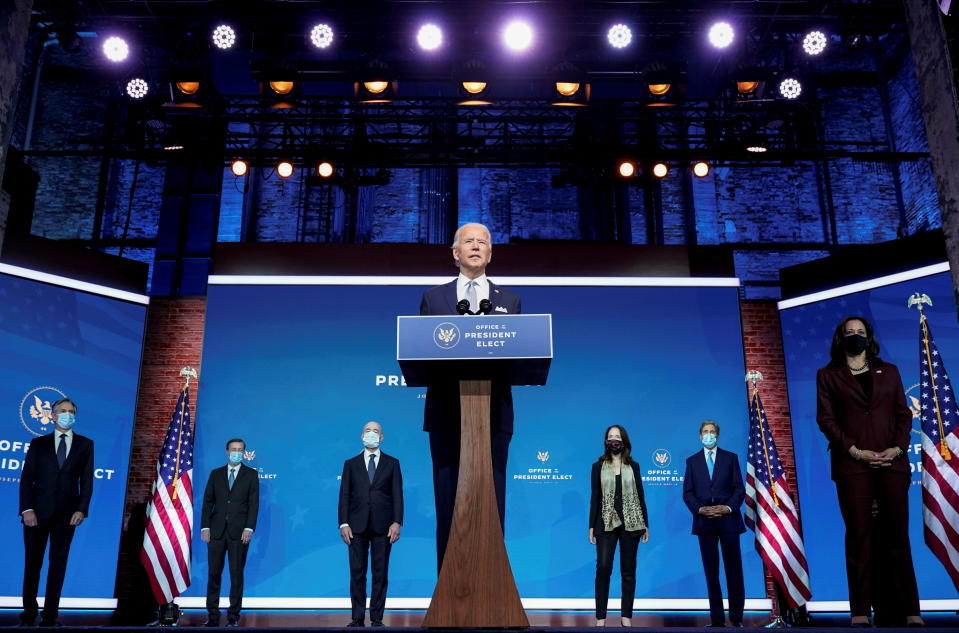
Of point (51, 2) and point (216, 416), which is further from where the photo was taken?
point (216, 416)

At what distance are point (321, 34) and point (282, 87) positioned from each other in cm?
86

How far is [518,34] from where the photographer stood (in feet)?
25.5

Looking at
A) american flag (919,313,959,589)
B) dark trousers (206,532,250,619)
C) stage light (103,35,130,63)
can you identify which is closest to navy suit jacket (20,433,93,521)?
dark trousers (206,532,250,619)

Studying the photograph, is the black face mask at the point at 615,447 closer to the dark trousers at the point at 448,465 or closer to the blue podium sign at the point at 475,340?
the dark trousers at the point at 448,465

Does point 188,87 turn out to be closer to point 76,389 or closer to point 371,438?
point 76,389

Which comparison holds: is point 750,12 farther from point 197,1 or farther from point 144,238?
point 144,238

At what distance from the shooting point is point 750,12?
7.93 metres

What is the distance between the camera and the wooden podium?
279 centimetres

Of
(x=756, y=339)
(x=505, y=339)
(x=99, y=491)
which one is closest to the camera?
(x=505, y=339)

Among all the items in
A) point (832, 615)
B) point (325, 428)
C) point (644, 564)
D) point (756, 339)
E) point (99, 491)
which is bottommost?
point (832, 615)

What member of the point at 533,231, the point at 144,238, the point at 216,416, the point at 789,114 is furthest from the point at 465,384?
the point at 144,238

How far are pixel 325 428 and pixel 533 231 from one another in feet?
18.7

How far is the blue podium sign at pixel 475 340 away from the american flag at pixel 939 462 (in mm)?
3415

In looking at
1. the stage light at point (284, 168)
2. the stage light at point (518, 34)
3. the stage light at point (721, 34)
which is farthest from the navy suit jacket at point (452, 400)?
the stage light at point (284, 168)
